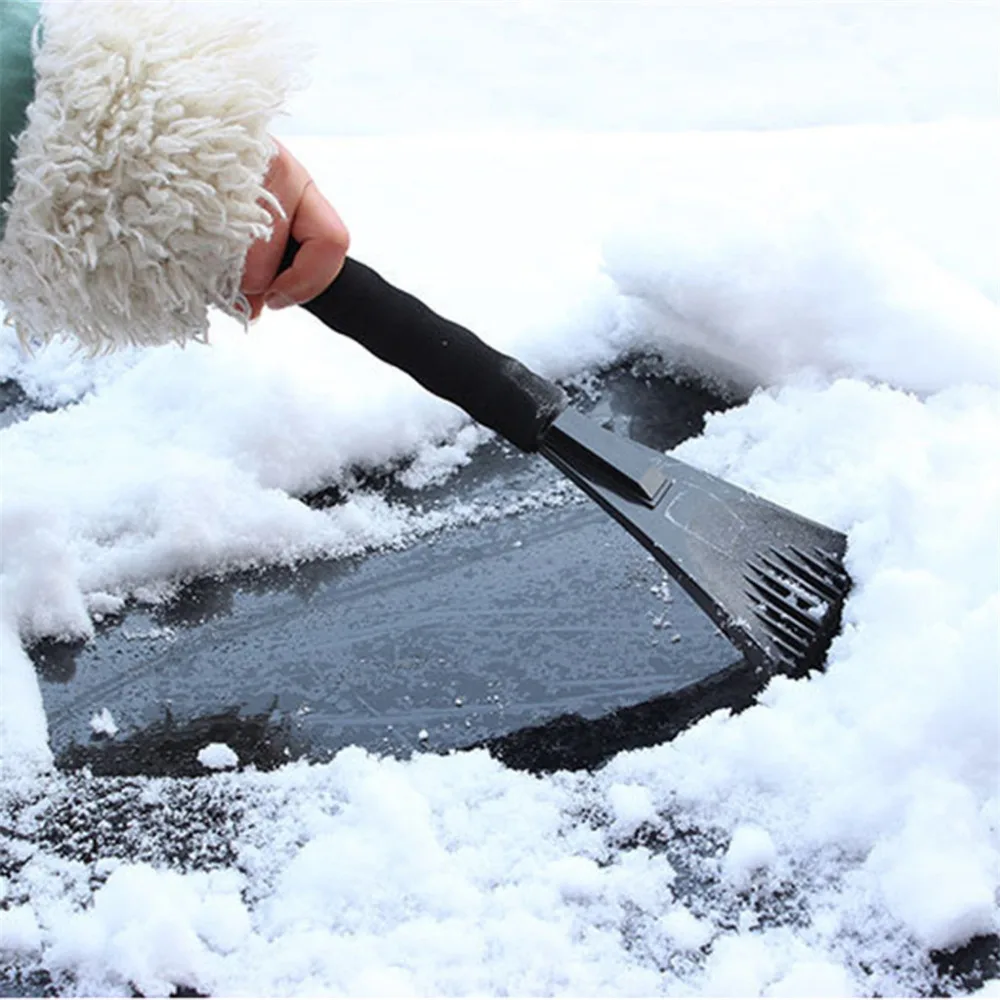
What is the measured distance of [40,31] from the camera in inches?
35.2

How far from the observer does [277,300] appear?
1.03m

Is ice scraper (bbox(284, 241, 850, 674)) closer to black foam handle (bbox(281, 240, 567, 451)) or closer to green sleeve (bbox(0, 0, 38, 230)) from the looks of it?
black foam handle (bbox(281, 240, 567, 451))

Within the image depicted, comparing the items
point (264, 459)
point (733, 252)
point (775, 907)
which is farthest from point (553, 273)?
point (775, 907)

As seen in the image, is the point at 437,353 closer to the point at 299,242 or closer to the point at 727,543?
the point at 299,242

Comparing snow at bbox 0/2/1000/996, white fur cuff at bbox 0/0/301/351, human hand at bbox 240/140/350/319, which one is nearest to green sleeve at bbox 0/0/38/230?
white fur cuff at bbox 0/0/301/351

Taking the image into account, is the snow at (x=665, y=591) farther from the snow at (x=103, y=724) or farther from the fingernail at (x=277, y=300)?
the fingernail at (x=277, y=300)

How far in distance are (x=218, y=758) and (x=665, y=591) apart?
384 mm

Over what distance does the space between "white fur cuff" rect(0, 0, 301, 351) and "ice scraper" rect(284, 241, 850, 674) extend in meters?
0.13

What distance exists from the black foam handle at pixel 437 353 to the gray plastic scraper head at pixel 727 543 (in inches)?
1.1

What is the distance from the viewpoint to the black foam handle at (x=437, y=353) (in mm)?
1062

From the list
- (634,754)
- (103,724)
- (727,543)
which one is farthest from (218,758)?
(727,543)

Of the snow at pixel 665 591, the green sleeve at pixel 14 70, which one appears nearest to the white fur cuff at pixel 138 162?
the green sleeve at pixel 14 70

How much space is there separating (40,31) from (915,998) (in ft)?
2.60

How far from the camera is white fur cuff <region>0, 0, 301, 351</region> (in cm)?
89
